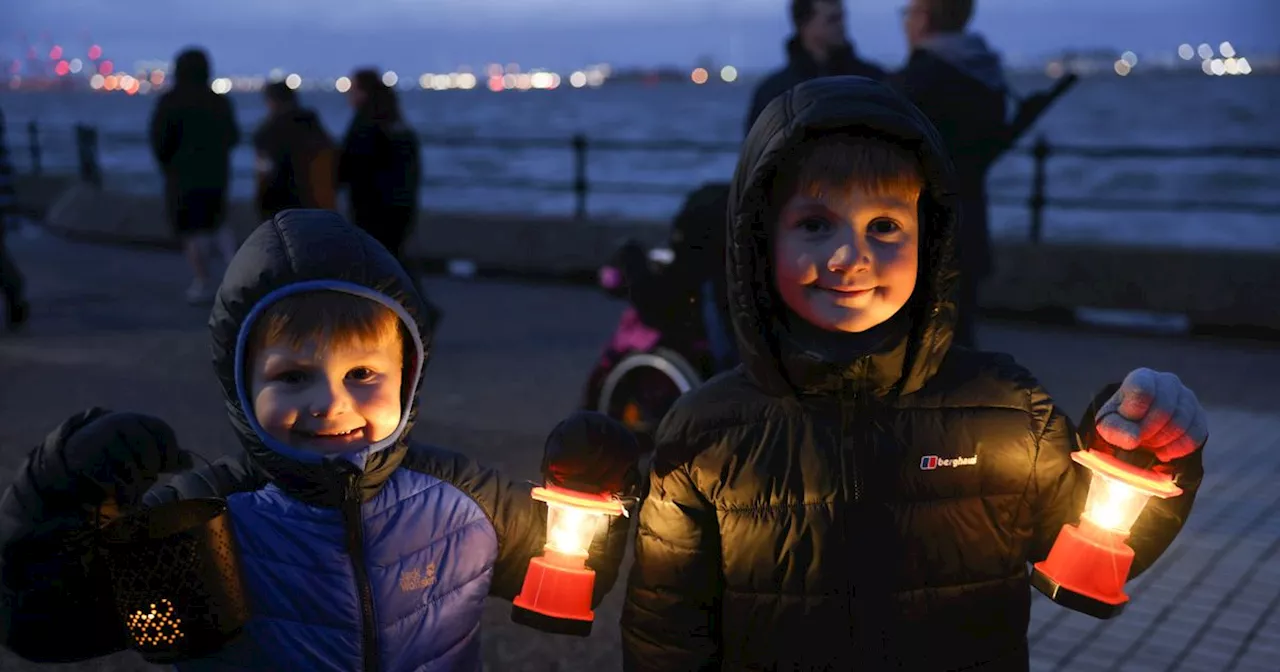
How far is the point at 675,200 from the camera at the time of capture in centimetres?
4091

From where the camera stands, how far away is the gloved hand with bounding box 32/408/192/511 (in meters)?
2.12

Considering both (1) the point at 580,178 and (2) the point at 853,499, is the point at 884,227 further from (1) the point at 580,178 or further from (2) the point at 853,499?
(1) the point at 580,178

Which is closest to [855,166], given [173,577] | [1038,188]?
[173,577]

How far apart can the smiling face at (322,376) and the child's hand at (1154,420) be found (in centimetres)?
127

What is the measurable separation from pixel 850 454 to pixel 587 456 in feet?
1.51

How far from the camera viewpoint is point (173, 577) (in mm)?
2098

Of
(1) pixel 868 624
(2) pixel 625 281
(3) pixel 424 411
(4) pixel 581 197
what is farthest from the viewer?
(4) pixel 581 197

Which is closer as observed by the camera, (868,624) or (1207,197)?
(868,624)

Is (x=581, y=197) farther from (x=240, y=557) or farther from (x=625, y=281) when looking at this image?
(x=240, y=557)

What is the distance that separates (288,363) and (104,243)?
15.4 meters

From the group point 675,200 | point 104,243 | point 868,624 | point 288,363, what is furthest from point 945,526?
point 675,200

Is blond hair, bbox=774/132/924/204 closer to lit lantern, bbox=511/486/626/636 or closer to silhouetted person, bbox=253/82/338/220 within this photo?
lit lantern, bbox=511/486/626/636

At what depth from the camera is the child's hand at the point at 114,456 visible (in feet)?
6.96

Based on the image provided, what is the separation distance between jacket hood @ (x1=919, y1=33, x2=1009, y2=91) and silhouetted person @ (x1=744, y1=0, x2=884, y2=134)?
19.0 inches
